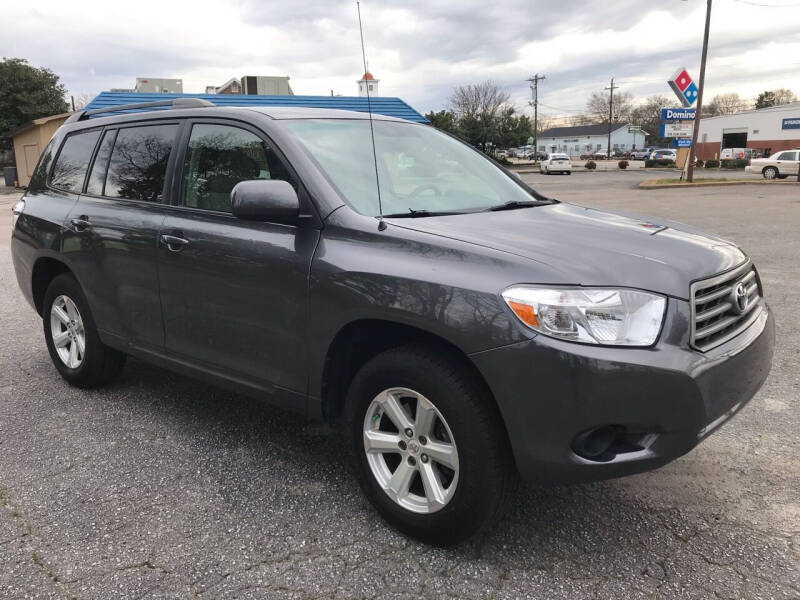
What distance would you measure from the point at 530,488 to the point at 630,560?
68cm

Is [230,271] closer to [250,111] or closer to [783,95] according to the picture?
[250,111]

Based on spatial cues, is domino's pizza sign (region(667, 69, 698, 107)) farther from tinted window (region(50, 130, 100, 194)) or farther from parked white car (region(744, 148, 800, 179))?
tinted window (region(50, 130, 100, 194))

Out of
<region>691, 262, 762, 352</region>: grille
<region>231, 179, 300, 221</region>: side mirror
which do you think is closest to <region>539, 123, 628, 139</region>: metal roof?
<region>691, 262, 762, 352</region>: grille

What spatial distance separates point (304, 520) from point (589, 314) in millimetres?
1543

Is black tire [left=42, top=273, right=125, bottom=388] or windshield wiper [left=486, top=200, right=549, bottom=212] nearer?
windshield wiper [left=486, top=200, right=549, bottom=212]

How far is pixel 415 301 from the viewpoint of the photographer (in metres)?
2.54

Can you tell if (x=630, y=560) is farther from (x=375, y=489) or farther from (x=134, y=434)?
(x=134, y=434)

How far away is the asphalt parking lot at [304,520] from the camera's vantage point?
251cm

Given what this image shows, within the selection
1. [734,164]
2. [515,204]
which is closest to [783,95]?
[734,164]

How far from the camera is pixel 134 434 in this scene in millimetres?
3895

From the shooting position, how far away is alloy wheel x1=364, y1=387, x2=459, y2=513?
260cm

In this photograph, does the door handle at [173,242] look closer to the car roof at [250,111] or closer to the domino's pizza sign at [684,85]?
the car roof at [250,111]

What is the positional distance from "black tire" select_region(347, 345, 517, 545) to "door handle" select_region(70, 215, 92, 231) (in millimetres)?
2401

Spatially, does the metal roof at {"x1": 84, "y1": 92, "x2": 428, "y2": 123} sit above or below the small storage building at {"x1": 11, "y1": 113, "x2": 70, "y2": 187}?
above
